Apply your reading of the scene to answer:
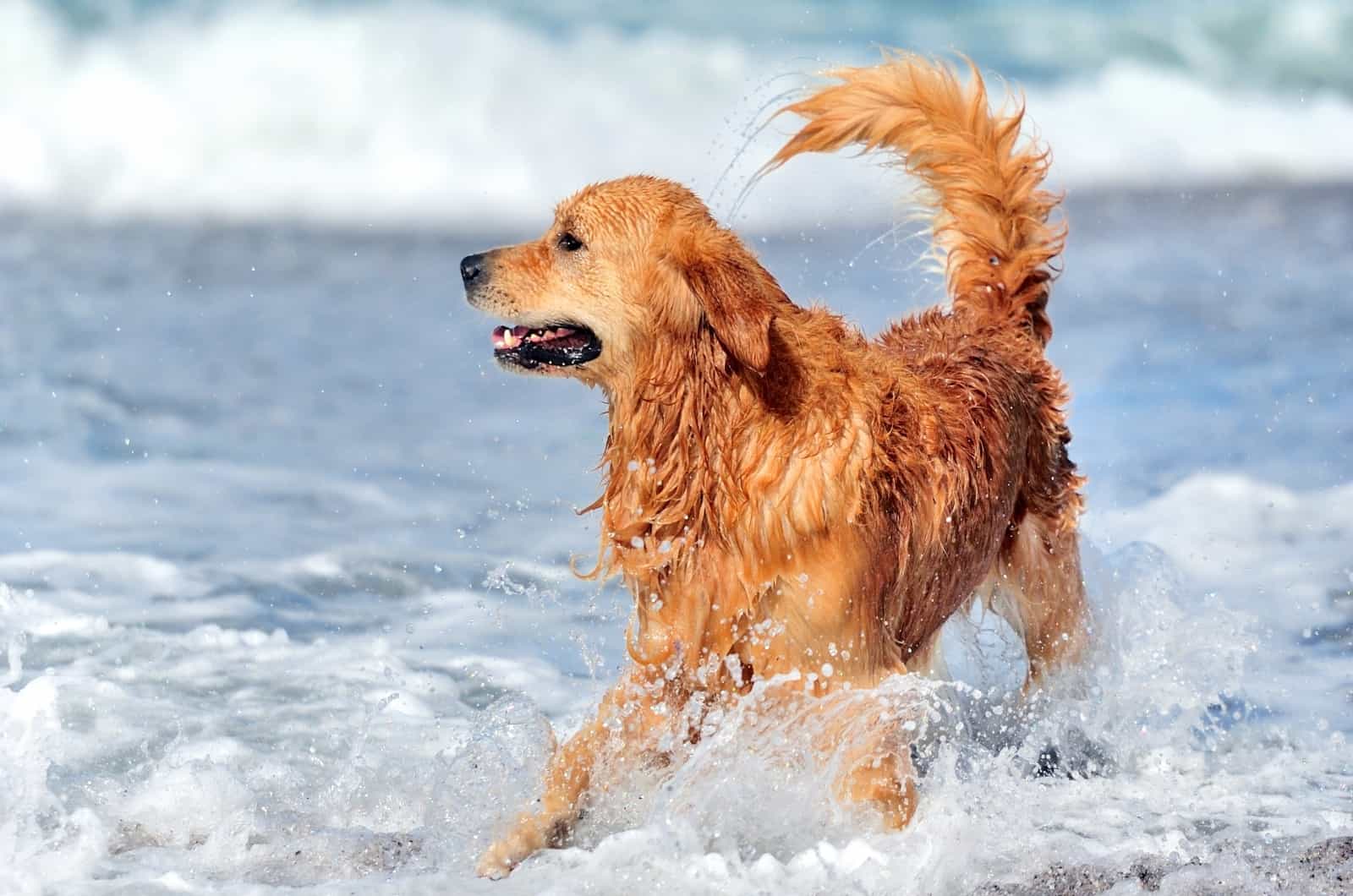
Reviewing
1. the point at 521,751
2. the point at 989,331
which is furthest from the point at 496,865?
the point at 989,331

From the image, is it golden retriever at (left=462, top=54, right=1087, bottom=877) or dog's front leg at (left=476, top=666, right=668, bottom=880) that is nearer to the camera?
golden retriever at (left=462, top=54, right=1087, bottom=877)

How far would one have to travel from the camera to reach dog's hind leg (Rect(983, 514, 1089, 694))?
5.75 metres

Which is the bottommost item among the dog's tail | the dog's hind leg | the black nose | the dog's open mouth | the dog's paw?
the dog's paw

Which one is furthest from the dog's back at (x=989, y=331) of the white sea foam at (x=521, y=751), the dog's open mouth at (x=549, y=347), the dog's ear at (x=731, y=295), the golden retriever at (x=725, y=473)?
the dog's open mouth at (x=549, y=347)

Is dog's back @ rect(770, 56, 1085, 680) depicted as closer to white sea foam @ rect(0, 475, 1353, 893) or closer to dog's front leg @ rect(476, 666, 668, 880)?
white sea foam @ rect(0, 475, 1353, 893)

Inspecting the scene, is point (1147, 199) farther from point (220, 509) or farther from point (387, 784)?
point (387, 784)

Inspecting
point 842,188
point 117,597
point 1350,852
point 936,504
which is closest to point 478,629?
point 117,597

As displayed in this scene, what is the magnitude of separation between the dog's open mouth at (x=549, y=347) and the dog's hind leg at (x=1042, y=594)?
6.81ft

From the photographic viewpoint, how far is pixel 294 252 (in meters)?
15.7

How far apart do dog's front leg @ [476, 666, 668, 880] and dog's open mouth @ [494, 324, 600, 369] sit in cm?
91

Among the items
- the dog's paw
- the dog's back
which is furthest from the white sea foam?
the dog's back

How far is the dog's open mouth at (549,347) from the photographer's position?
430cm

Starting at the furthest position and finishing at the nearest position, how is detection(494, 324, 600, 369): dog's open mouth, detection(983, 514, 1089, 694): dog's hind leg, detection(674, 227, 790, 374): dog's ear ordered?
detection(983, 514, 1089, 694): dog's hind leg < detection(494, 324, 600, 369): dog's open mouth < detection(674, 227, 790, 374): dog's ear

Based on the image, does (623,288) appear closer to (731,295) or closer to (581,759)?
(731,295)
